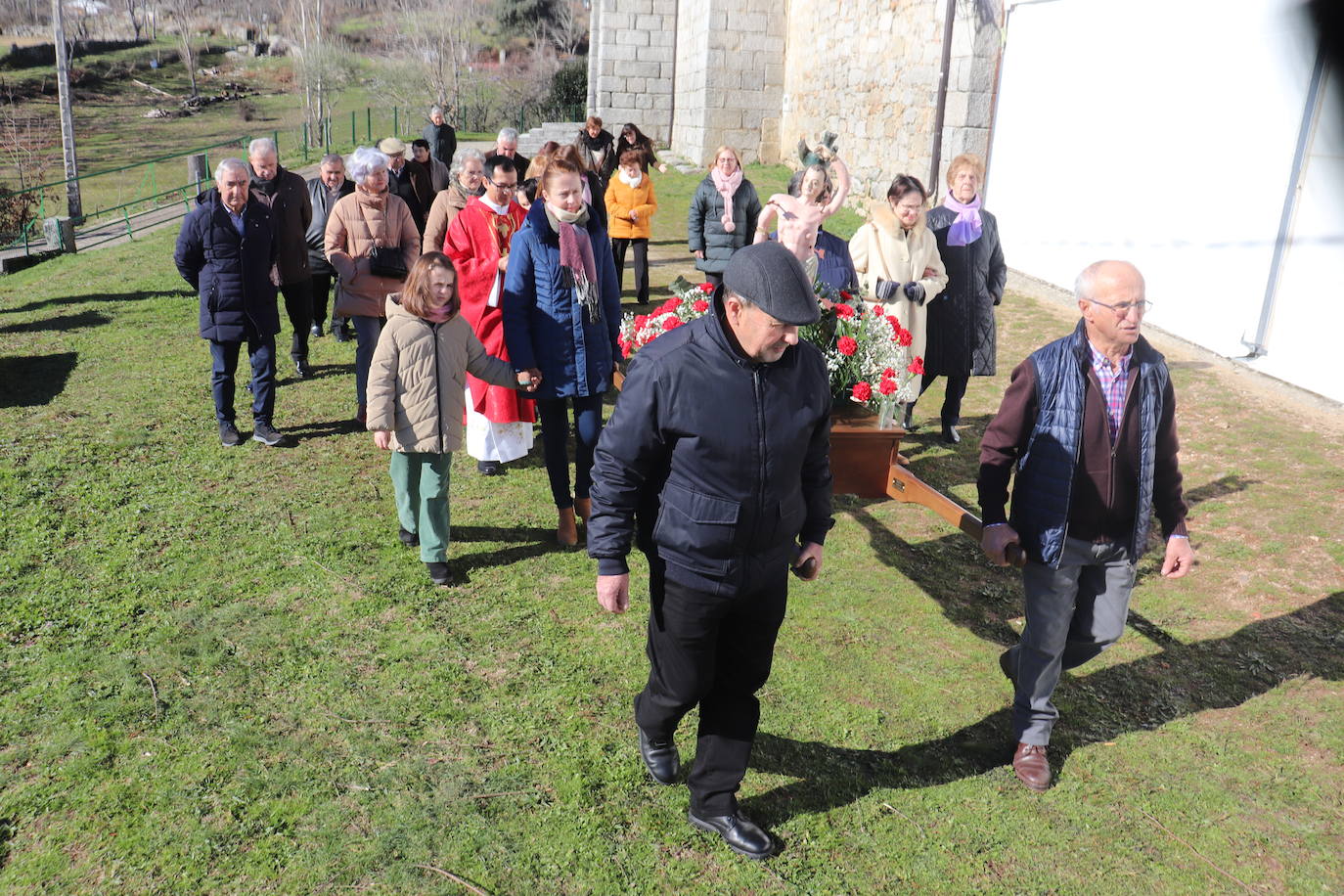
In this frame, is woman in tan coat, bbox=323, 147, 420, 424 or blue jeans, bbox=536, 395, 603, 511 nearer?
blue jeans, bbox=536, 395, 603, 511

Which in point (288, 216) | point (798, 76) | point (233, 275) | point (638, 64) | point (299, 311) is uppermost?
point (638, 64)

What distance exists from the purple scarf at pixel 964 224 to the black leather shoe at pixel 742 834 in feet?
14.6

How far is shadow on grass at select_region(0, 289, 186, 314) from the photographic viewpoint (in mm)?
10781

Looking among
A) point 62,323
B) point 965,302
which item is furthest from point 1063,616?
point 62,323

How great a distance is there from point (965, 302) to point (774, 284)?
13.9 ft

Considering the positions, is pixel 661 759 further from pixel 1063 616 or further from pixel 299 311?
pixel 299 311

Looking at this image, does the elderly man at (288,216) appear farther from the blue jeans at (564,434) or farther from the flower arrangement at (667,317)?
the flower arrangement at (667,317)

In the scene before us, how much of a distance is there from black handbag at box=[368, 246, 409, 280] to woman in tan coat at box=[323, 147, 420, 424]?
0.08 ft

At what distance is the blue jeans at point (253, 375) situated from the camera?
263 inches

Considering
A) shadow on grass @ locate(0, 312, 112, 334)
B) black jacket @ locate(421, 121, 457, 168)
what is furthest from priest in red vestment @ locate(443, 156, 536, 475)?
black jacket @ locate(421, 121, 457, 168)

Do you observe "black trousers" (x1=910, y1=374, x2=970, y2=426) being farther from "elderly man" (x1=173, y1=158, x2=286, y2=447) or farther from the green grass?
"elderly man" (x1=173, y1=158, x2=286, y2=447)

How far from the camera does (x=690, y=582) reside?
121 inches

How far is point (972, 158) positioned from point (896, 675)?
11.5 ft

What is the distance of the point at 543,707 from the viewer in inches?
160
